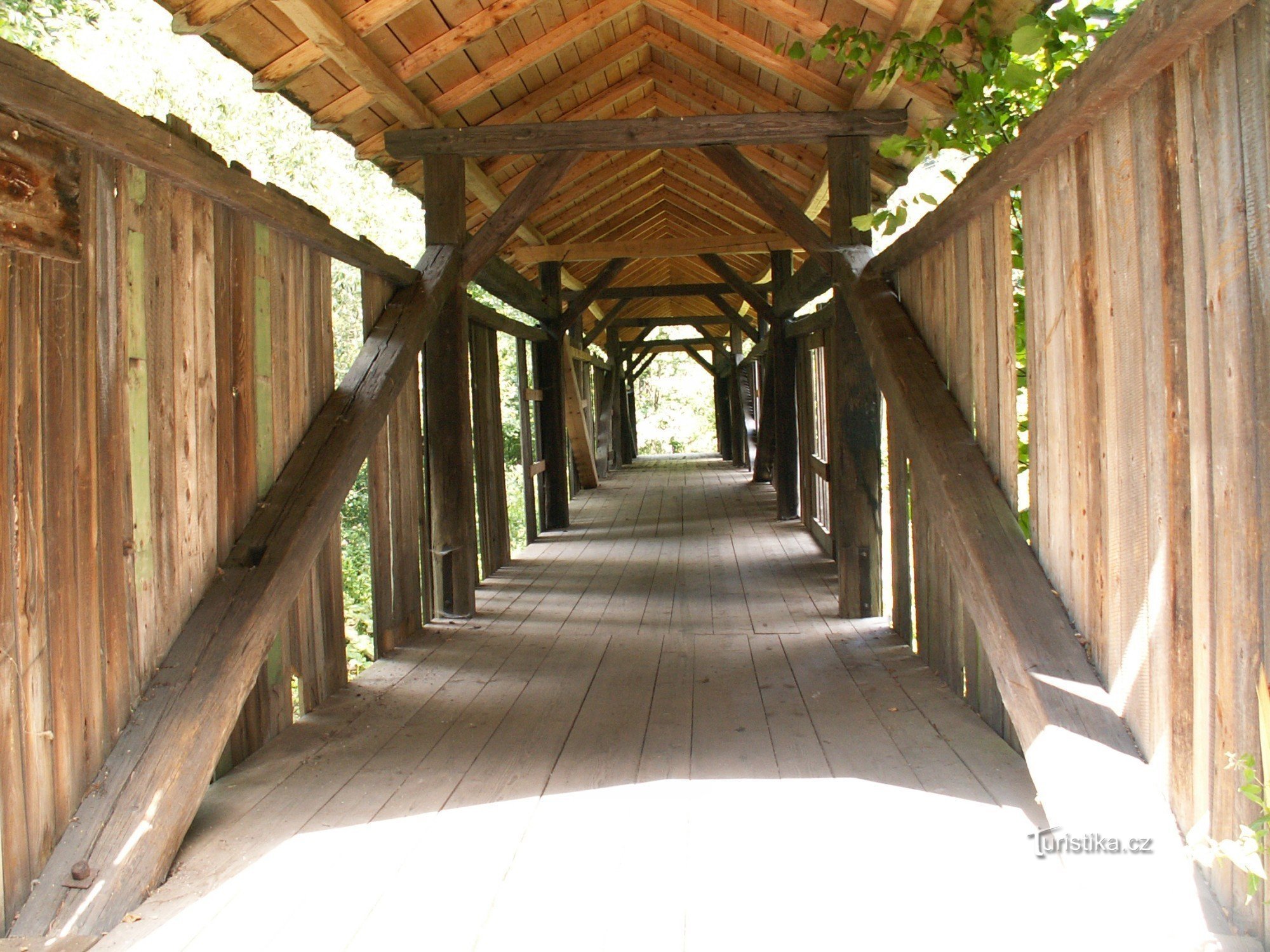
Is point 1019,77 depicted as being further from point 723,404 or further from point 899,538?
point 723,404

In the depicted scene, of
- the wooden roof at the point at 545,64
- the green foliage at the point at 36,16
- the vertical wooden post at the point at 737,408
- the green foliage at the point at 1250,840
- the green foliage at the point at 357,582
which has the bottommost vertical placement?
the green foliage at the point at 357,582

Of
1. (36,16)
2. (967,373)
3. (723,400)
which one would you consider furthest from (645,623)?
(723,400)

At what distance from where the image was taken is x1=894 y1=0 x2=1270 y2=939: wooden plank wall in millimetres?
1529

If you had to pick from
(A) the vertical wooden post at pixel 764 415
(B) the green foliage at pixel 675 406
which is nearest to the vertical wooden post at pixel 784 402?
(A) the vertical wooden post at pixel 764 415

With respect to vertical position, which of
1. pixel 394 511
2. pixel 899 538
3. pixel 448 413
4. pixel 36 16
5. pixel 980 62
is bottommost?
pixel 899 538

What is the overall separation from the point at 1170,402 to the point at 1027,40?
1402 mm

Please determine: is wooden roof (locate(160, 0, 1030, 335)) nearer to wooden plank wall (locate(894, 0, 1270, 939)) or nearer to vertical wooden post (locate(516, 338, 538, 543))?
vertical wooden post (locate(516, 338, 538, 543))

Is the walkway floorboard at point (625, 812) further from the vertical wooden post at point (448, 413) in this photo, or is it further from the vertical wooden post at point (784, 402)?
the vertical wooden post at point (784, 402)

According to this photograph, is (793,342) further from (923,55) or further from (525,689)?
(525,689)

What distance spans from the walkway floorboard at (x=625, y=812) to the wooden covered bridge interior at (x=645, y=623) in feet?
0.05

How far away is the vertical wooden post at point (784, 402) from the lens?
885cm

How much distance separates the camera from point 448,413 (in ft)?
17.1

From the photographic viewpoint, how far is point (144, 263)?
2.42 m

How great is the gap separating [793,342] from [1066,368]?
254 inches
